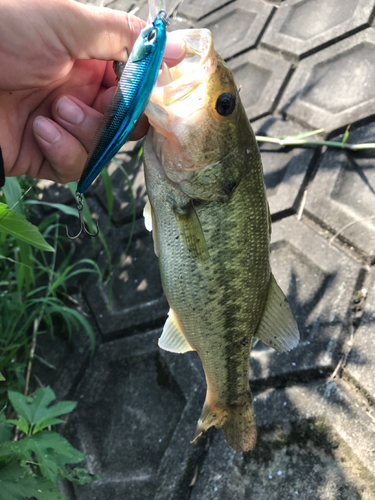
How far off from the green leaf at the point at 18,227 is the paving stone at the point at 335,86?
2.31 m

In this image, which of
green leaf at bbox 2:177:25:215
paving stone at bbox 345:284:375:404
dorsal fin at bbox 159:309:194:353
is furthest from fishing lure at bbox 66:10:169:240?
paving stone at bbox 345:284:375:404

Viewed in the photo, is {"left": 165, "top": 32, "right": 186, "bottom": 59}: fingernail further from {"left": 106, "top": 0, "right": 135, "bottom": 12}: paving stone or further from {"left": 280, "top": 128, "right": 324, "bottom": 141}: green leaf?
{"left": 106, "top": 0, "right": 135, "bottom": 12}: paving stone

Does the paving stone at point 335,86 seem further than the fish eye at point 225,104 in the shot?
Yes

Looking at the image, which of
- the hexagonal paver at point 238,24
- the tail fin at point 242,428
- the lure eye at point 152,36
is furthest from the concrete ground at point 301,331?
the lure eye at point 152,36

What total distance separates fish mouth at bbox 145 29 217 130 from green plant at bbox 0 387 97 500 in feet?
4.28

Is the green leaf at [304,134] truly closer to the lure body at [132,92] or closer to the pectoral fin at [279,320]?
the pectoral fin at [279,320]

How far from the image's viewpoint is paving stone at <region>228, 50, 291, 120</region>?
3160mm

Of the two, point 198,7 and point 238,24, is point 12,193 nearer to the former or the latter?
point 238,24

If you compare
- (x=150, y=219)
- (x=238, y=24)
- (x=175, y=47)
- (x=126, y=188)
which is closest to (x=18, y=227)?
(x=150, y=219)

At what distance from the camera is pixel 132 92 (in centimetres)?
107

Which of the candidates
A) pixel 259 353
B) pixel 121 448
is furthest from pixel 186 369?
pixel 121 448

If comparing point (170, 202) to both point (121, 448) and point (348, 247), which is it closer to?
point (348, 247)

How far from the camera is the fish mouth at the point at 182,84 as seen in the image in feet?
4.06

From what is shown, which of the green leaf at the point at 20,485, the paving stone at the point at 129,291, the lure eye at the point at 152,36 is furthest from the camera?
the paving stone at the point at 129,291
